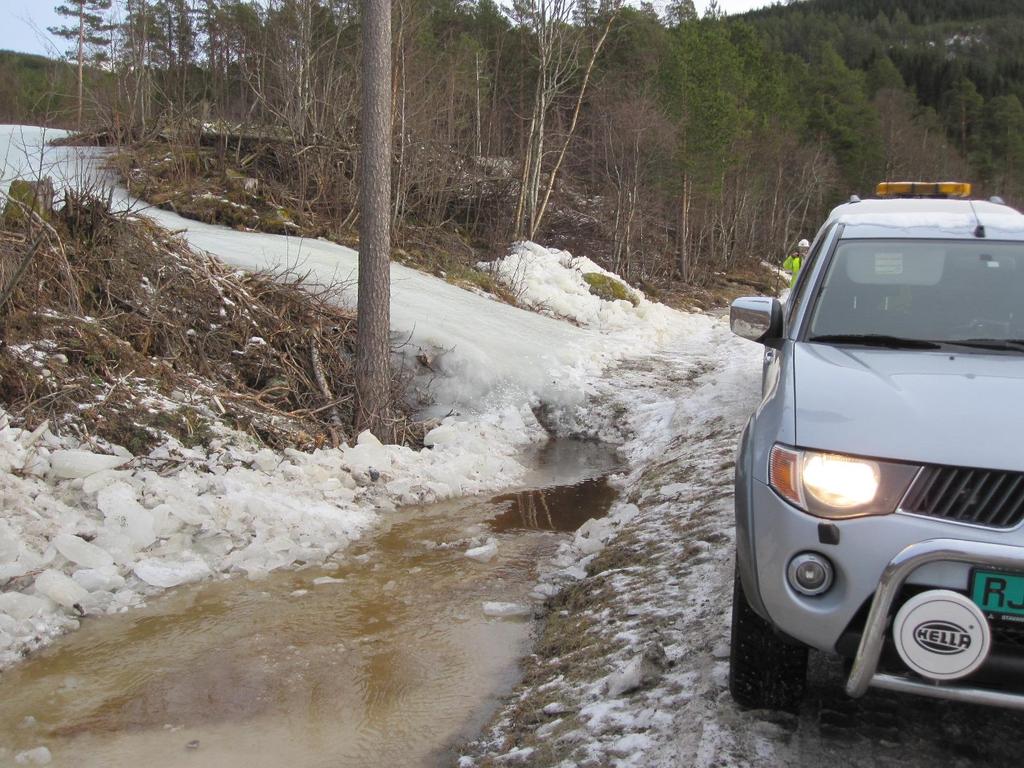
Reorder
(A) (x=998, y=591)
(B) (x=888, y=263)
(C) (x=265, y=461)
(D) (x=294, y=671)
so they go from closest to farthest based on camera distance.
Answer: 1. (A) (x=998, y=591)
2. (B) (x=888, y=263)
3. (D) (x=294, y=671)
4. (C) (x=265, y=461)

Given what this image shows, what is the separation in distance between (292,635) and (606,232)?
28.4 meters

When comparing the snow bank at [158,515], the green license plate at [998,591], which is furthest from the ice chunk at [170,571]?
the green license plate at [998,591]

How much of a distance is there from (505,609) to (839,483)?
3.20 metres

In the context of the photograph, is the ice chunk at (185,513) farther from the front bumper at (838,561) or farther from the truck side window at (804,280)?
the front bumper at (838,561)

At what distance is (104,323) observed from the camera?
26.1ft

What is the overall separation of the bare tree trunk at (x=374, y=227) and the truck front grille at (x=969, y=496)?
6.70 m

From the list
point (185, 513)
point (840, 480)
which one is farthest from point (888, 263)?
point (185, 513)

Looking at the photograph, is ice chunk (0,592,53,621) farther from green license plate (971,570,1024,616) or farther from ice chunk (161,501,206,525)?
green license plate (971,570,1024,616)

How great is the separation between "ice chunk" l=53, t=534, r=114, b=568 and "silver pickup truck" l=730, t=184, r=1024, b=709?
424 cm

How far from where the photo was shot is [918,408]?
2682 millimetres

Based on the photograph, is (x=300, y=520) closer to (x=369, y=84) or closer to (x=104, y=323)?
(x=104, y=323)

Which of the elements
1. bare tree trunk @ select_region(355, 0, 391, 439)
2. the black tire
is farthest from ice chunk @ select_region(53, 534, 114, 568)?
the black tire

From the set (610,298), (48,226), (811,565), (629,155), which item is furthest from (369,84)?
(629,155)

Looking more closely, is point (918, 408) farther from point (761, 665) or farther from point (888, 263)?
point (888, 263)
